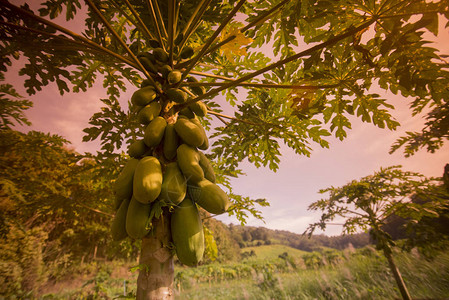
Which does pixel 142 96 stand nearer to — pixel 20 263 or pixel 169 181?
pixel 169 181

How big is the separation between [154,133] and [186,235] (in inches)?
28.6

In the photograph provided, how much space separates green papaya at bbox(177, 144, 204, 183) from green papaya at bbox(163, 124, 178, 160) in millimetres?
120

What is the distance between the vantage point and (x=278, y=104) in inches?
107

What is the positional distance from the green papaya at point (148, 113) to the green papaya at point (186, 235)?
0.77 metres

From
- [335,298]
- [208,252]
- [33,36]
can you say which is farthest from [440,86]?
[335,298]

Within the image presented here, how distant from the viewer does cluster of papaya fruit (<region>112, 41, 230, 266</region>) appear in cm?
115

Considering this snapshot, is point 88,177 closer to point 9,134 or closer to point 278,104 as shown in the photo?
point 9,134

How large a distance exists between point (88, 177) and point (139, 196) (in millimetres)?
3221

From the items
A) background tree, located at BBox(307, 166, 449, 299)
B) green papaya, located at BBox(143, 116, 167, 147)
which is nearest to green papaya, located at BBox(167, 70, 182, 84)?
green papaya, located at BBox(143, 116, 167, 147)

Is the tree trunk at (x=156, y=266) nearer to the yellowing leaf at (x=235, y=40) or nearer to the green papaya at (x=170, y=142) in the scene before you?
the green papaya at (x=170, y=142)

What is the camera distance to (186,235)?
1.14m

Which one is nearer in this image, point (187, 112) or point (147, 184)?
point (147, 184)

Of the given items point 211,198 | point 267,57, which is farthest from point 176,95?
point 267,57

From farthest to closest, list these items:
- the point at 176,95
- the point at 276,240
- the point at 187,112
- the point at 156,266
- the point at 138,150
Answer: the point at 276,240 < the point at 187,112 < the point at 176,95 < the point at 138,150 < the point at 156,266
